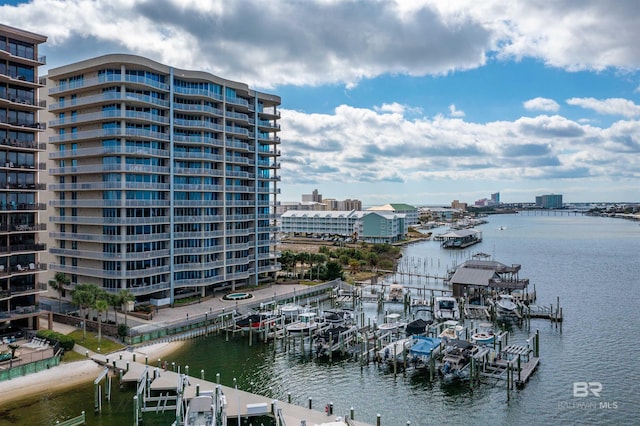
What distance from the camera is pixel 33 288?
5434cm

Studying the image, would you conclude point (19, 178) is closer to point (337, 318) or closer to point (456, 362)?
point (337, 318)

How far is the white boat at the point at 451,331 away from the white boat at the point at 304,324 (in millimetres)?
15487

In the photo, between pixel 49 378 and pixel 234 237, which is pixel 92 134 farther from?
pixel 49 378

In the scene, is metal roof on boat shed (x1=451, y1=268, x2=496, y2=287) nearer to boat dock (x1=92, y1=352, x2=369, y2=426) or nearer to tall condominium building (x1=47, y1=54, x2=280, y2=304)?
tall condominium building (x1=47, y1=54, x2=280, y2=304)

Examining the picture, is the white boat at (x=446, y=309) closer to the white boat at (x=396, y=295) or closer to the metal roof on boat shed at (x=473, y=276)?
the metal roof on boat shed at (x=473, y=276)

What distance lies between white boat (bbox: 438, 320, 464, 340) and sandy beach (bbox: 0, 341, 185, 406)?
31222mm

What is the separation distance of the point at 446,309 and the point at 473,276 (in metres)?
10.9

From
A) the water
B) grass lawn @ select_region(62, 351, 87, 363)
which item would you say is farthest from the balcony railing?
the water

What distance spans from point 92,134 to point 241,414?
153ft

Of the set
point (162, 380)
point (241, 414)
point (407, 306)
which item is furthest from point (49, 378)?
point (407, 306)

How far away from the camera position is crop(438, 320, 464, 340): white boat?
5564 cm

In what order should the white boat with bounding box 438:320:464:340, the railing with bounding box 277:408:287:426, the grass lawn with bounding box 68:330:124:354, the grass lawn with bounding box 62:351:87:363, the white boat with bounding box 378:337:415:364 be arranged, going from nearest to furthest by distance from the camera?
the railing with bounding box 277:408:287:426, the grass lawn with bounding box 62:351:87:363, the white boat with bounding box 378:337:415:364, the grass lawn with bounding box 68:330:124:354, the white boat with bounding box 438:320:464:340

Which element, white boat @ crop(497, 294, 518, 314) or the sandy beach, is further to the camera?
white boat @ crop(497, 294, 518, 314)

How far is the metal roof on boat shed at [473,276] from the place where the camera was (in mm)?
76375
